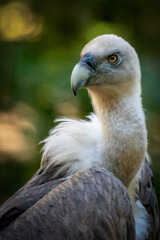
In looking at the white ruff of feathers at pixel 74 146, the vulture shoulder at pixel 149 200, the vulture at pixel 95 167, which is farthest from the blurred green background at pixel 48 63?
the vulture at pixel 95 167

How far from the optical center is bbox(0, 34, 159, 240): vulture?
2730mm

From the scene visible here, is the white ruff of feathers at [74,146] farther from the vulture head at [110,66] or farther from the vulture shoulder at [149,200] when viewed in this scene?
the vulture shoulder at [149,200]

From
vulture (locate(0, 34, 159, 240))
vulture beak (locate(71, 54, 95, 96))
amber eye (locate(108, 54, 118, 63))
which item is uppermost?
amber eye (locate(108, 54, 118, 63))

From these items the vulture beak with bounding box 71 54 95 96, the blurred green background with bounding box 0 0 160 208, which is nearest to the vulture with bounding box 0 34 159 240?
the vulture beak with bounding box 71 54 95 96

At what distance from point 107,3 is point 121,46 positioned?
2.87 m

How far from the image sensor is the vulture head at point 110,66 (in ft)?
9.94

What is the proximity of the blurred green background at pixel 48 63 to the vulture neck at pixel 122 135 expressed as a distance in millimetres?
1874

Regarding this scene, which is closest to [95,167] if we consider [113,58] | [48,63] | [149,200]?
[113,58]

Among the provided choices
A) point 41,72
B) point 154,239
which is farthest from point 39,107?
point 154,239

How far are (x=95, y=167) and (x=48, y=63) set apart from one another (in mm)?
2562

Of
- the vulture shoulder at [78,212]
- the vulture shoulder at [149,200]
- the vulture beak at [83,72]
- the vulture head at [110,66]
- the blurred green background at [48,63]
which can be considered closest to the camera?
the vulture shoulder at [78,212]

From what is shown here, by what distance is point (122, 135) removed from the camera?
2982mm

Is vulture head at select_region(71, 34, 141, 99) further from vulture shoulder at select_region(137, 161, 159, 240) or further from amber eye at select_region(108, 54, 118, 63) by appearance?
vulture shoulder at select_region(137, 161, 159, 240)

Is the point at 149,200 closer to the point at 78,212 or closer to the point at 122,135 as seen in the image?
the point at 122,135
